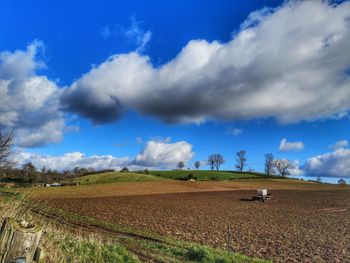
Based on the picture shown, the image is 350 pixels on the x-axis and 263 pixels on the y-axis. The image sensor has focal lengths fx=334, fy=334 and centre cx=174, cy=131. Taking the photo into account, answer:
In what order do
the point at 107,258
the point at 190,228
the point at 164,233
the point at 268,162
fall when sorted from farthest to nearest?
the point at 268,162, the point at 190,228, the point at 164,233, the point at 107,258

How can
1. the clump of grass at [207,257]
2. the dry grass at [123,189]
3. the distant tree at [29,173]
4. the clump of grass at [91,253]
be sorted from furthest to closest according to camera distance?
the distant tree at [29,173]
the dry grass at [123,189]
the clump of grass at [207,257]
the clump of grass at [91,253]

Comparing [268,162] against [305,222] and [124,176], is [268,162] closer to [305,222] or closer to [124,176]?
[124,176]

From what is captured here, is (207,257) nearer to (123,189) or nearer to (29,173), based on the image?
(123,189)

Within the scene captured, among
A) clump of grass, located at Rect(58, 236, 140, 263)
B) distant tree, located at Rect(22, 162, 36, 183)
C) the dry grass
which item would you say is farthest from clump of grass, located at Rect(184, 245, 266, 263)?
distant tree, located at Rect(22, 162, 36, 183)

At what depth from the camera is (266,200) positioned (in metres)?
53.8

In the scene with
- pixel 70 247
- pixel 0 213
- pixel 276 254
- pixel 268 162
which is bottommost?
pixel 276 254

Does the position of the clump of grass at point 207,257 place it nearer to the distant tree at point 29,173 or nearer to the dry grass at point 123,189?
the dry grass at point 123,189

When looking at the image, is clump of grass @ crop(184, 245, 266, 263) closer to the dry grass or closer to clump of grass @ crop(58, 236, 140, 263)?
clump of grass @ crop(58, 236, 140, 263)

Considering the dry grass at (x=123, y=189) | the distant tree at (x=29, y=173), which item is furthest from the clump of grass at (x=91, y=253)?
the distant tree at (x=29, y=173)

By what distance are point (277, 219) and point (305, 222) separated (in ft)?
9.25

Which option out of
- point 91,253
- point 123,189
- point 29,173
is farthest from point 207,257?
point 29,173

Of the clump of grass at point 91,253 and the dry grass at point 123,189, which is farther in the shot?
the dry grass at point 123,189

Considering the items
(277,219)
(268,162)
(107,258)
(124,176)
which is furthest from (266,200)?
(268,162)

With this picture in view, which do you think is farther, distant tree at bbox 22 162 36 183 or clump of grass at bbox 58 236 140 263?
distant tree at bbox 22 162 36 183
